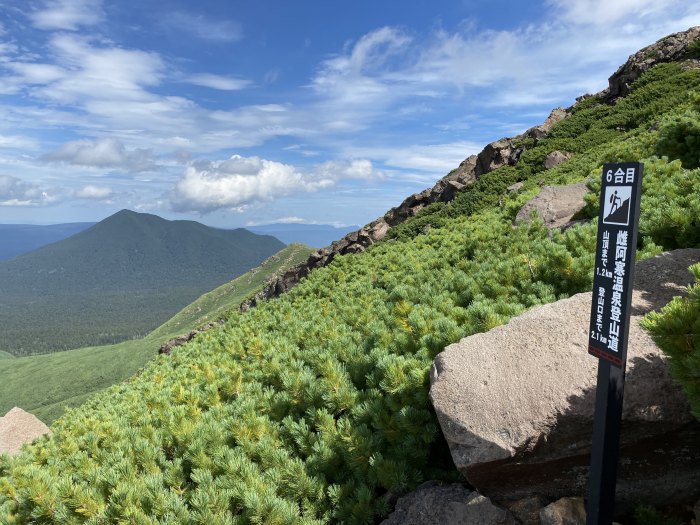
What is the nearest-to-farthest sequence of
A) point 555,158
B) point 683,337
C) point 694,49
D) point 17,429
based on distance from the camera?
point 683,337 → point 17,429 → point 555,158 → point 694,49

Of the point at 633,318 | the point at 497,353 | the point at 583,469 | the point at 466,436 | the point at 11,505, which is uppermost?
the point at 633,318

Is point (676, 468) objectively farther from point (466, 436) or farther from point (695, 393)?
point (466, 436)

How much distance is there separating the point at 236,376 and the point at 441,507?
6193 millimetres

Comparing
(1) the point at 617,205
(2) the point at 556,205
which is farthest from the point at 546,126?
(1) the point at 617,205

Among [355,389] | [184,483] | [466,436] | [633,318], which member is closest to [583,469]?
[466,436]

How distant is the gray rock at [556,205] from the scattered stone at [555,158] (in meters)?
26.7

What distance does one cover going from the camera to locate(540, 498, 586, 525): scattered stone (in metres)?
4.51

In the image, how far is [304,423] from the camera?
6922 millimetres

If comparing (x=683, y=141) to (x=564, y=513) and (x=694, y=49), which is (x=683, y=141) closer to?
(x=564, y=513)

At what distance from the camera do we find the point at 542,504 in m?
5.05

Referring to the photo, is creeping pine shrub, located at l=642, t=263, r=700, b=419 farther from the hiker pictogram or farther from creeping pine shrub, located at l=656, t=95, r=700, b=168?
creeping pine shrub, located at l=656, t=95, r=700, b=168

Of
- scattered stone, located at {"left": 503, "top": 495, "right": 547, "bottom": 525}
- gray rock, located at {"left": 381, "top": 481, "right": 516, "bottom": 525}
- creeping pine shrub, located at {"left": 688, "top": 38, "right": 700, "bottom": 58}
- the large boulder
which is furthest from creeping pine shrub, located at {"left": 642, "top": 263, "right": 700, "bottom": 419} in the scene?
creeping pine shrub, located at {"left": 688, "top": 38, "right": 700, "bottom": 58}

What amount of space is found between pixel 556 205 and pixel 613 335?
41.4 feet

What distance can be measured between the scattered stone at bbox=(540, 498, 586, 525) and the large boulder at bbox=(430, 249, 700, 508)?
1.54 ft
